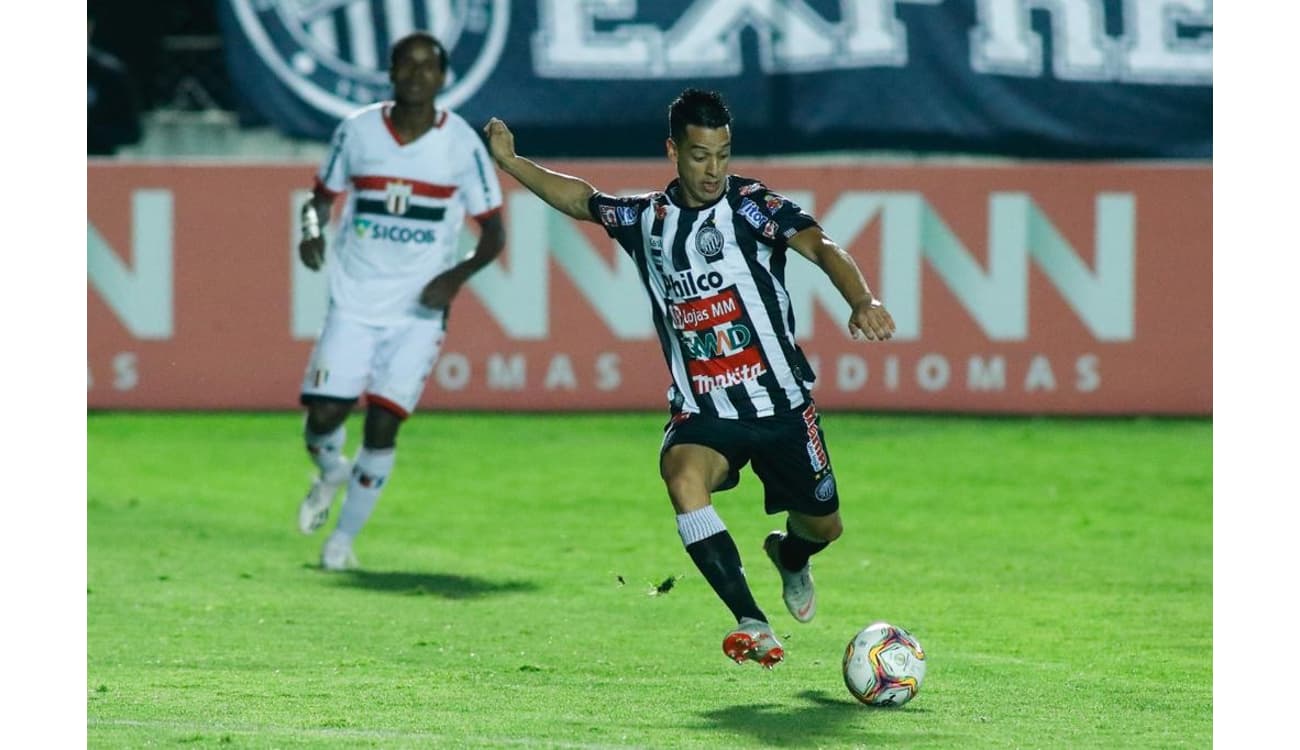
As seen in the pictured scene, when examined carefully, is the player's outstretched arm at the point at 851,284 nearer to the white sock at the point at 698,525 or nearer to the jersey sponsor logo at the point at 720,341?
the jersey sponsor logo at the point at 720,341

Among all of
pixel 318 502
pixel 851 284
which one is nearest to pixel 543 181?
pixel 851 284

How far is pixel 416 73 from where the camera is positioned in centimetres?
1030

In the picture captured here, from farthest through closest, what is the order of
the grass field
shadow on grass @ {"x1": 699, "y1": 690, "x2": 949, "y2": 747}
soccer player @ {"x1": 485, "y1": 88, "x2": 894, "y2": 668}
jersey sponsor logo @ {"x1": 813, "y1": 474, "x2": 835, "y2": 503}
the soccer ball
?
jersey sponsor logo @ {"x1": 813, "y1": 474, "x2": 835, "y2": 503}, soccer player @ {"x1": 485, "y1": 88, "x2": 894, "y2": 668}, the soccer ball, the grass field, shadow on grass @ {"x1": 699, "y1": 690, "x2": 949, "y2": 747}

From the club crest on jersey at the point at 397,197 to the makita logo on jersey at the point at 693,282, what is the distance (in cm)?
338

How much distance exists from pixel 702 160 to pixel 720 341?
0.65 m

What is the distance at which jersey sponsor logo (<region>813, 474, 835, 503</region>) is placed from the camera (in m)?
7.68

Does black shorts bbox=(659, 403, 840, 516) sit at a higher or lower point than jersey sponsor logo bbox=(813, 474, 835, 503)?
higher

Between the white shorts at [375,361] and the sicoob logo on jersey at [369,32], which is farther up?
the sicoob logo on jersey at [369,32]

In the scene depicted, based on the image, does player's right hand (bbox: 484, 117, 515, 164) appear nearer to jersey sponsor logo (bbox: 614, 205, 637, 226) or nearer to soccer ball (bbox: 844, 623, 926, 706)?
jersey sponsor logo (bbox: 614, 205, 637, 226)

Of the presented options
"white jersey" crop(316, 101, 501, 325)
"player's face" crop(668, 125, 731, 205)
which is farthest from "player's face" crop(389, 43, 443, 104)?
"player's face" crop(668, 125, 731, 205)

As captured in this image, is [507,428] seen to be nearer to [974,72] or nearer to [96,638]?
[974,72]

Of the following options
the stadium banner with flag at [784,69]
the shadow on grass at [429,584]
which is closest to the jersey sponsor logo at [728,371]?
the shadow on grass at [429,584]

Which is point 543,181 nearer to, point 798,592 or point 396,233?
point 798,592

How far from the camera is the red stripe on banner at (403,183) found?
10555 mm
